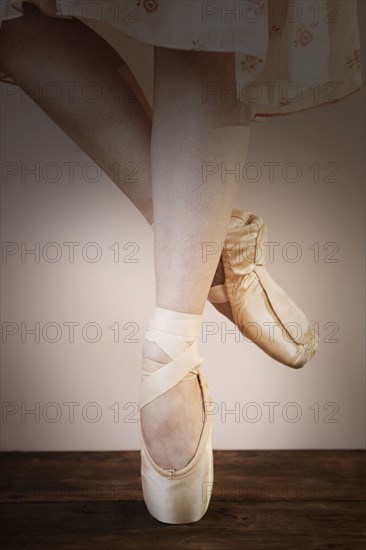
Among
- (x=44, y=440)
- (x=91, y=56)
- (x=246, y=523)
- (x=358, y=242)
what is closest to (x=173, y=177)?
(x=91, y=56)

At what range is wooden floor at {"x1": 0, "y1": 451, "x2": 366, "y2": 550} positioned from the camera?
72 cm

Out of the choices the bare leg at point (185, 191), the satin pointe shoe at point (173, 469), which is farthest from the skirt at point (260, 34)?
the satin pointe shoe at point (173, 469)

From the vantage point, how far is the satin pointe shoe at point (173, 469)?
0.75 m

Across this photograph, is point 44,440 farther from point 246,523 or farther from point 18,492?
point 246,523

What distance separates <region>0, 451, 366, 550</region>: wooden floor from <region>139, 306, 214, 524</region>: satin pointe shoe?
23 mm

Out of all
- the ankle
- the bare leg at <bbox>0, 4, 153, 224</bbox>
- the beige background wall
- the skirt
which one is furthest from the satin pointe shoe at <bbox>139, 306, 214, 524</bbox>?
the beige background wall

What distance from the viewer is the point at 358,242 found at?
3.82 feet

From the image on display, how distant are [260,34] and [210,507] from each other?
56 centimetres

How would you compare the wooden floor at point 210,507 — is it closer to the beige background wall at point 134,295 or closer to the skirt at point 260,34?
the beige background wall at point 134,295

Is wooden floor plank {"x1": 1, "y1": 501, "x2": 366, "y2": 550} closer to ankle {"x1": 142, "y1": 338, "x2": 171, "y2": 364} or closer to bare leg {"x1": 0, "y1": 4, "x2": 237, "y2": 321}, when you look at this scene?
ankle {"x1": 142, "y1": 338, "x2": 171, "y2": 364}

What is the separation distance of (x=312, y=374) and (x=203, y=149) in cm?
61

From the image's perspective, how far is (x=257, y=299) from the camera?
829 millimetres

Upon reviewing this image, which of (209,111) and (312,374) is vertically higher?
(209,111)

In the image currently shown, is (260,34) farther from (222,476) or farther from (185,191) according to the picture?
(222,476)
